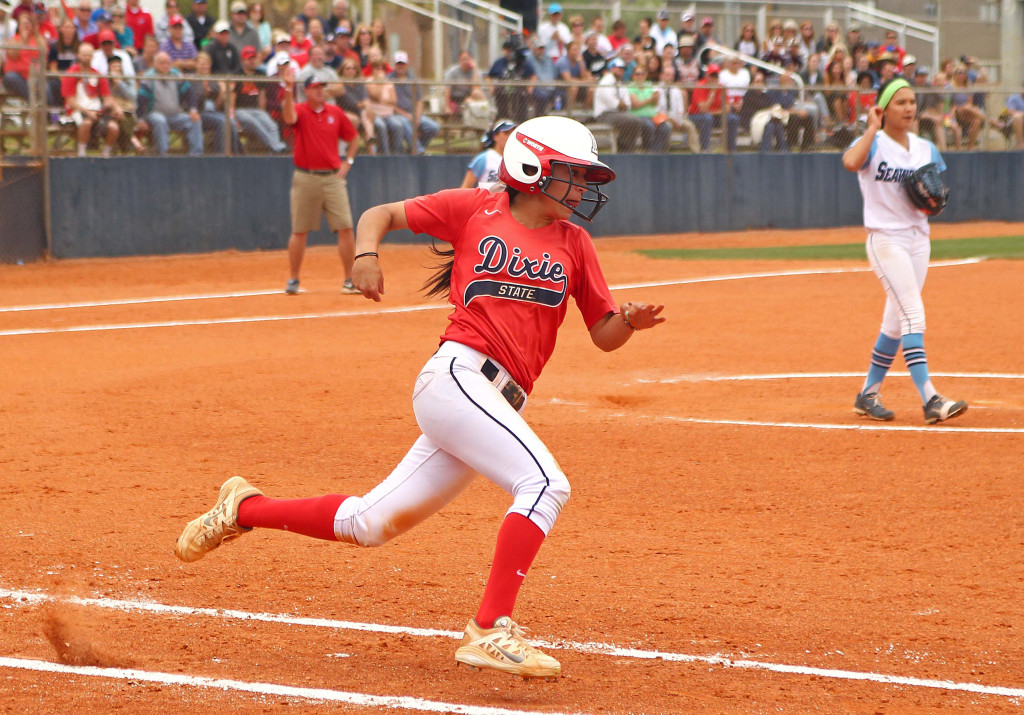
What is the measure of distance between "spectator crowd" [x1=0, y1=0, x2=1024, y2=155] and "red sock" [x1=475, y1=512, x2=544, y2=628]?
14.8 m

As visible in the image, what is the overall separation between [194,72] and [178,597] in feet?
52.7

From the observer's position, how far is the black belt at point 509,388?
4434 mm

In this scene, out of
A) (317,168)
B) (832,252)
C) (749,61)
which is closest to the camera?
(317,168)

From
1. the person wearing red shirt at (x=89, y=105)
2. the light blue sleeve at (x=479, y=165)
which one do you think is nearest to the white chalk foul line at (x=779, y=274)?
the light blue sleeve at (x=479, y=165)

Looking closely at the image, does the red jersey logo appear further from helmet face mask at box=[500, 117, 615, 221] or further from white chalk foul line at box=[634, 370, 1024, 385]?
white chalk foul line at box=[634, 370, 1024, 385]

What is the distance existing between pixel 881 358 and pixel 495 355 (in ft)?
16.7

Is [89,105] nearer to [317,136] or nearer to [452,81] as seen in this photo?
[317,136]

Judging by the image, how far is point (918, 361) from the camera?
8531 mm

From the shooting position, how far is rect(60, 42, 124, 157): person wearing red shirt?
1820cm

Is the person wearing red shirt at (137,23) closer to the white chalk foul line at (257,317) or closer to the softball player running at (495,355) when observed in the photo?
the white chalk foul line at (257,317)

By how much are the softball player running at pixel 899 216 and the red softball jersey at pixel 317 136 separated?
805 cm

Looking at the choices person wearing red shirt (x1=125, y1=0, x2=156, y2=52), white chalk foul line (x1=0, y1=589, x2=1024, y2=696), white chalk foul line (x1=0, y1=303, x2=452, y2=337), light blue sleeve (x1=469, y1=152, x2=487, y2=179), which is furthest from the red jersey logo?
person wearing red shirt (x1=125, y1=0, x2=156, y2=52)

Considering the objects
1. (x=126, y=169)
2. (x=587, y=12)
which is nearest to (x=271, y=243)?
(x=126, y=169)

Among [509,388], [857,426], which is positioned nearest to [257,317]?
[857,426]
